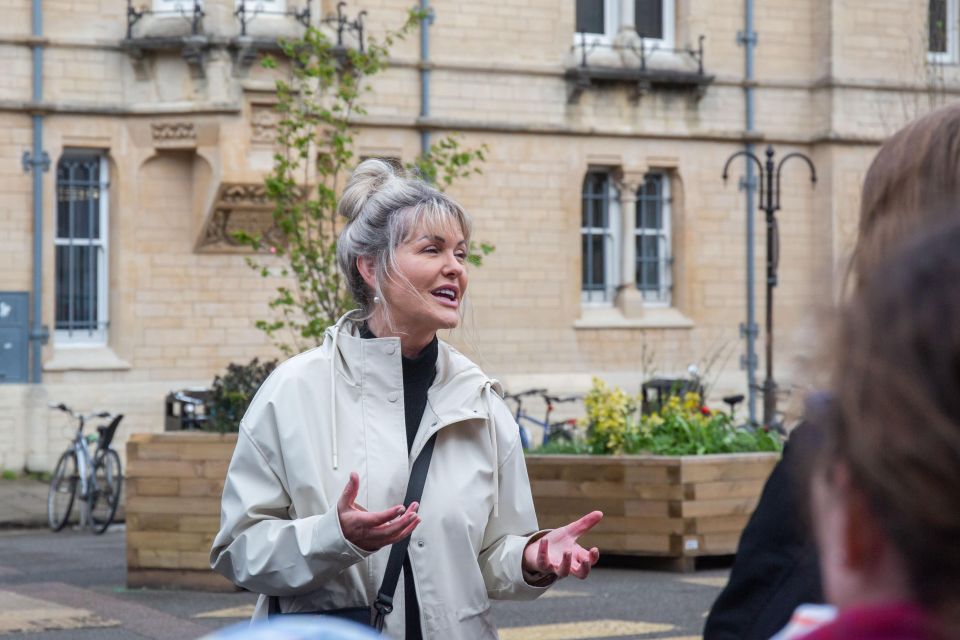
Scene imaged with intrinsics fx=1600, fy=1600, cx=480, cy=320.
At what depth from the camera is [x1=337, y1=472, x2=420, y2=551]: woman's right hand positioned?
9.87 ft

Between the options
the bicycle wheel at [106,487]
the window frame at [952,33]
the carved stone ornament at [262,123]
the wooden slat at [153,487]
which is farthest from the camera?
the window frame at [952,33]

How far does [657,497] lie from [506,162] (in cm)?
1052

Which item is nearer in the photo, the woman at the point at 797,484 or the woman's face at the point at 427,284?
the woman at the point at 797,484

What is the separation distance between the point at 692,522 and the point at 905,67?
14.2 meters

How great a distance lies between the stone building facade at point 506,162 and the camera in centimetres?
1841

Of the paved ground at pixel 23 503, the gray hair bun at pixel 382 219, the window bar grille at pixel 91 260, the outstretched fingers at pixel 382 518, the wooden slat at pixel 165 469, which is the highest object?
the window bar grille at pixel 91 260

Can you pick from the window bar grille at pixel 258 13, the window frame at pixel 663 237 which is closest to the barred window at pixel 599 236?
the window frame at pixel 663 237

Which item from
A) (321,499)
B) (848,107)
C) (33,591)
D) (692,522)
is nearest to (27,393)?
(33,591)

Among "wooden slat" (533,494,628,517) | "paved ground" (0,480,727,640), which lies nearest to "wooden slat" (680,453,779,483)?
"wooden slat" (533,494,628,517)

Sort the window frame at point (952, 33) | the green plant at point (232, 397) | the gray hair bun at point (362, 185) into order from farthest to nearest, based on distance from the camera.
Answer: the window frame at point (952, 33) < the green plant at point (232, 397) < the gray hair bun at point (362, 185)

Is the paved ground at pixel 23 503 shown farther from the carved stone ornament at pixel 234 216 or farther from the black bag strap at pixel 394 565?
the black bag strap at pixel 394 565

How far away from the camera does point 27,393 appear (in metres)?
18.0

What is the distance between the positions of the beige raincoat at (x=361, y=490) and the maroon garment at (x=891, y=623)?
80.5 inches

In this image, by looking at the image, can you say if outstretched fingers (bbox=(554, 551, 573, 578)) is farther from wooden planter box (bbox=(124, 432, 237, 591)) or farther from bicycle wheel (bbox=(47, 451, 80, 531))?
bicycle wheel (bbox=(47, 451, 80, 531))
